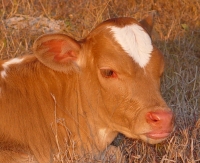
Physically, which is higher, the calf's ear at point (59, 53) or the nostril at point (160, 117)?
the calf's ear at point (59, 53)

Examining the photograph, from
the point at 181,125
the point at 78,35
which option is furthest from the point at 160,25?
the point at 181,125

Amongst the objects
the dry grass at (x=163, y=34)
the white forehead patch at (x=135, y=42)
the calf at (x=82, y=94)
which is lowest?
the dry grass at (x=163, y=34)

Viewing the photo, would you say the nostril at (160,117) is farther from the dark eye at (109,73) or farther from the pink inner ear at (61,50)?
the pink inner ear at (61,50)

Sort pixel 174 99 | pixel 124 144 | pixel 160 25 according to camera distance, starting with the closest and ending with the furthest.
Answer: pixel 124 144 < pixel 174 99 < pixel 160 25

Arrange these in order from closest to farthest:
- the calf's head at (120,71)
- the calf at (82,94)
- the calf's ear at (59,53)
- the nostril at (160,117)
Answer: the nostril at (160,117) → the calf's head at (120,71) → the calf at (82,94) → the calf's ear at (59,53)

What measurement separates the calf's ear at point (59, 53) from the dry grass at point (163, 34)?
123 centimetres

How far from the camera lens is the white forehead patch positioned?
17.9 ft

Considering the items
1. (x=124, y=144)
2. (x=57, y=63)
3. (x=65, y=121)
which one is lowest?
(x=124, y=144)

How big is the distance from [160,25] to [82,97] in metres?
4.67

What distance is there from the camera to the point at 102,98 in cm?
561

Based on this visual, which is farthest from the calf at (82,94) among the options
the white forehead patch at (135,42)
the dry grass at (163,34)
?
the dry grass at (163,34)

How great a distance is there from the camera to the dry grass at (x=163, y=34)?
6.85 meters

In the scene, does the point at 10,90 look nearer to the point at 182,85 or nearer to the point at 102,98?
the point at 102,98

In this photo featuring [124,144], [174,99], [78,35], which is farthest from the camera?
[78,35]
